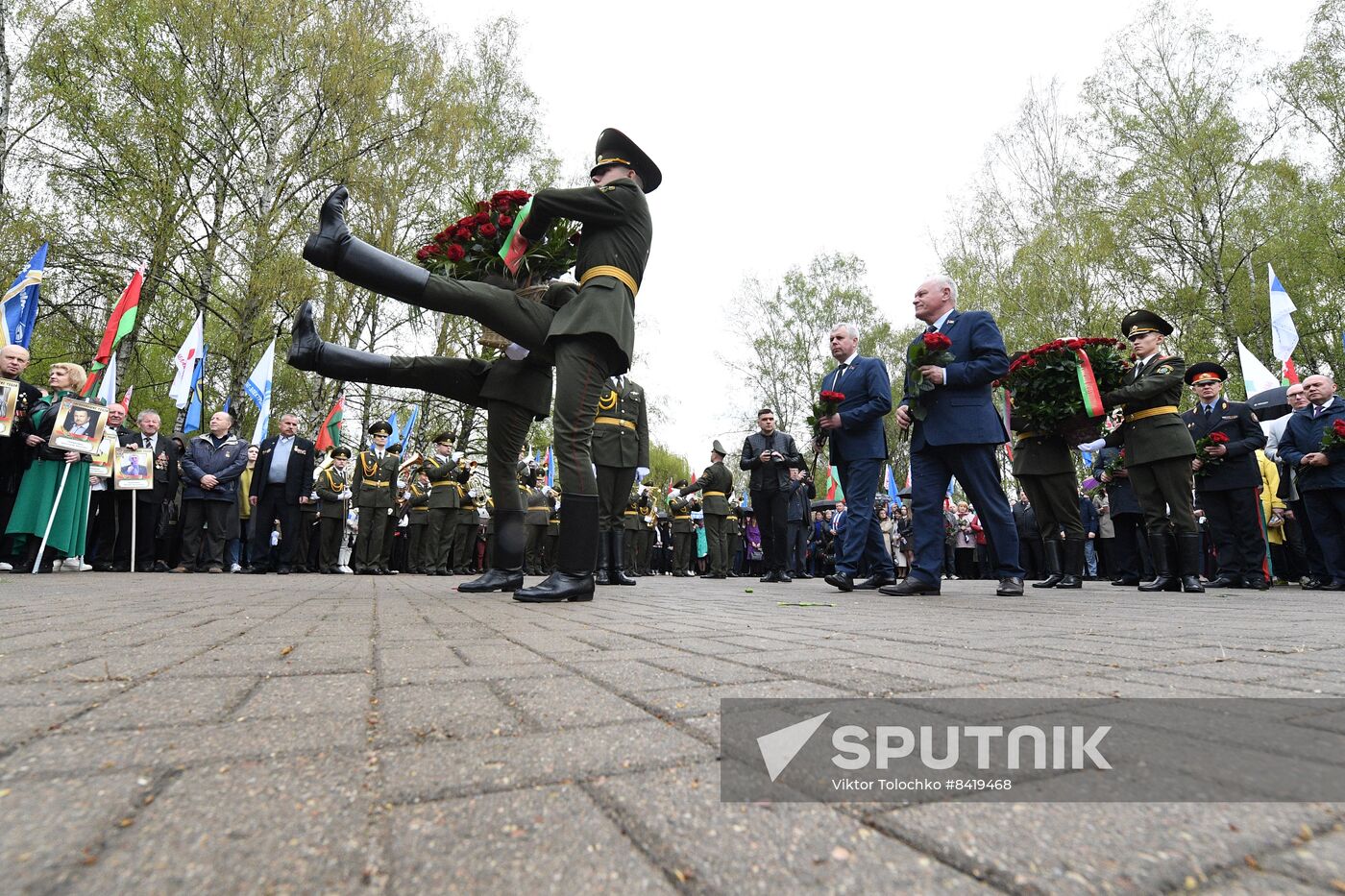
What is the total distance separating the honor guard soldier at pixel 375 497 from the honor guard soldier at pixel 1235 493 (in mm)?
11080

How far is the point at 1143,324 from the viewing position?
6723 millimetres

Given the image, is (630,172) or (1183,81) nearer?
(630,172)

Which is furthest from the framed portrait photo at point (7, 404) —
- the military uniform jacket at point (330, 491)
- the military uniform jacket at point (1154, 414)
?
the military uniform jacket at point (1154, 414)

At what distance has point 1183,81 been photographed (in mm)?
20297

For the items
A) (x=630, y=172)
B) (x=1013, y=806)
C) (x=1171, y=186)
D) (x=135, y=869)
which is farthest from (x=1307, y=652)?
(x=1171, y=186)

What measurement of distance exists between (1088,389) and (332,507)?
36.1 ft

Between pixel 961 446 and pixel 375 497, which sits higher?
pixel 375 497

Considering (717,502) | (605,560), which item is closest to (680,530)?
(717,502)

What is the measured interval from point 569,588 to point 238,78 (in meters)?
16.6

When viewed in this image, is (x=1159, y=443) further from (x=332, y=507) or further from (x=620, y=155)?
(x=332, y=507)

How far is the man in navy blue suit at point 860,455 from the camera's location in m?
6.17

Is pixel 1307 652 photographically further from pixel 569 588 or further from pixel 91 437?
pixel 91 437

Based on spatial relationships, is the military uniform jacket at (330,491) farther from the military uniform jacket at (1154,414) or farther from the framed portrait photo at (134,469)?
the military uniform jacket at (1154,414)

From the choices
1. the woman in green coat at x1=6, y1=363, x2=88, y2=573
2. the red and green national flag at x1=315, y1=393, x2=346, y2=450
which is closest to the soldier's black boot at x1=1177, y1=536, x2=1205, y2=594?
the woman in green coat at x1=6, y1=363, x2=88, y2=573
